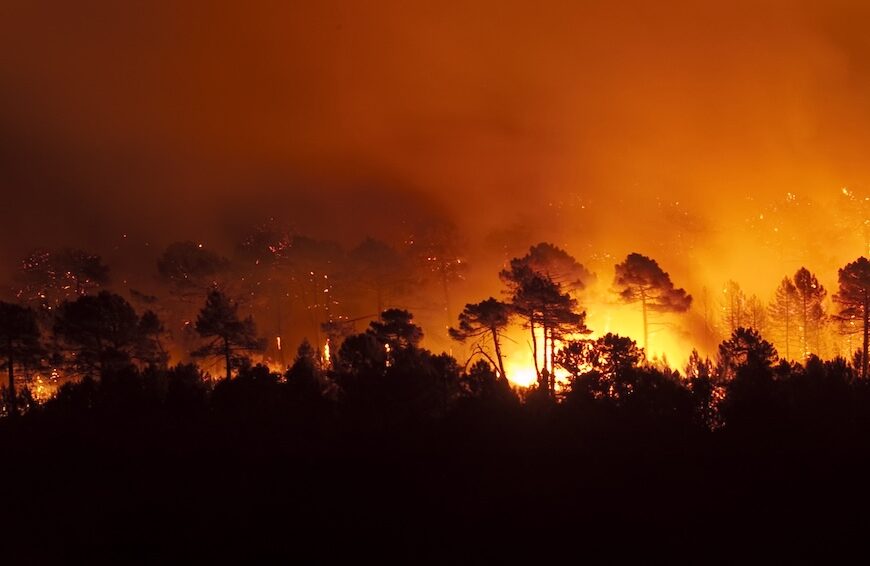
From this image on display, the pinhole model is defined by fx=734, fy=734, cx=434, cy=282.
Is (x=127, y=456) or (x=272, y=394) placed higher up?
(x=272, y=394)

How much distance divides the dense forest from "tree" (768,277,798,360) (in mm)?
8913

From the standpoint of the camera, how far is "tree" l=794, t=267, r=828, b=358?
38406 millimetres

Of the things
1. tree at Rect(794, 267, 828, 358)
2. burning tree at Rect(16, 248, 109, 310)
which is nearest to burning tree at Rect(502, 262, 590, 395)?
tree at Rect(794, 267, 828, 358)

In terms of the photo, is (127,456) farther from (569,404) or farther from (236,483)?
(569,404)

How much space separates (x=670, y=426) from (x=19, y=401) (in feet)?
76.2

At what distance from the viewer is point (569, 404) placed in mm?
20266

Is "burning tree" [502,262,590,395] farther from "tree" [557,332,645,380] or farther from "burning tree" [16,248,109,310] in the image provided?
"burning tree" [16,248,109,310]

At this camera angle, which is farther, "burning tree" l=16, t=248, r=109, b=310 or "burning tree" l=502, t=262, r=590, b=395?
"burning tree" l=16, t=248, r=109, b=310

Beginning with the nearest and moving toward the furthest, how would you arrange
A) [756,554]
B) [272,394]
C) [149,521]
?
[756,554]
[149,521]
[272,394]

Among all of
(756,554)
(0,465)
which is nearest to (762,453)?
(756,554)

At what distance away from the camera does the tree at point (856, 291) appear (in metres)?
31.0

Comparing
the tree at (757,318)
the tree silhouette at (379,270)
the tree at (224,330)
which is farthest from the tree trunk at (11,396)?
the tree at (757,318)

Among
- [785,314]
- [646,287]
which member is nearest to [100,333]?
[646,287]

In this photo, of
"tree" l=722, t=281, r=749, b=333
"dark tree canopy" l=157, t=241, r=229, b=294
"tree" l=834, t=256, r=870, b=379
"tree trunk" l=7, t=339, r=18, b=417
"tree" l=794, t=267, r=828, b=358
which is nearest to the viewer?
"tree trunk" l=7, t=339, r=18, b=417
